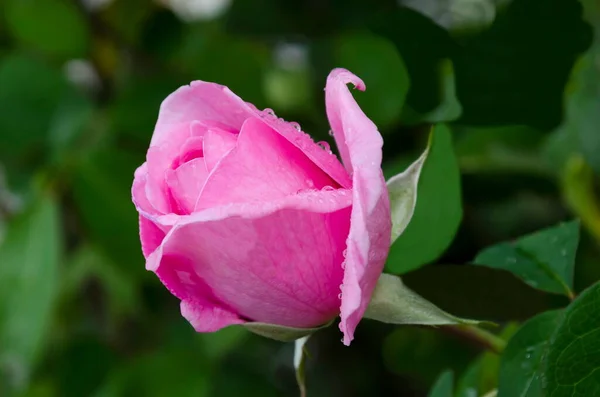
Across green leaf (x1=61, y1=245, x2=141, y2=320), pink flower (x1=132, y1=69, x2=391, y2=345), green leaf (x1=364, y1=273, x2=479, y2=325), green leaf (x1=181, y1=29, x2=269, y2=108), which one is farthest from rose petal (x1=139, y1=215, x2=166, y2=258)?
green leaf (x1=61, y1=245, x2=141, y2=320)

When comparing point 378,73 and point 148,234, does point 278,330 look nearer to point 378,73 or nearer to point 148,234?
point 148,234

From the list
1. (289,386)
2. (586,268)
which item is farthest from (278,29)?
(586,268)

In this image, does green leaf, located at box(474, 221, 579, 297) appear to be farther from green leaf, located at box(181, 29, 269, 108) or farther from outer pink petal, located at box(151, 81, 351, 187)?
green leaf, located at box(181, 29, 269, 108)

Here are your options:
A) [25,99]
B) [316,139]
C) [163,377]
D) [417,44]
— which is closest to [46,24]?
[25,99]

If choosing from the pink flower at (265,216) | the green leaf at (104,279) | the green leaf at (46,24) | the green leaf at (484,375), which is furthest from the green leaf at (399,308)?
the green leaf at (46,24)

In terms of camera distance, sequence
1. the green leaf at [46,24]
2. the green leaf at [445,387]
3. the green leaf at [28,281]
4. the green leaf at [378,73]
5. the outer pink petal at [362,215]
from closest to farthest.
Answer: the outer pink petal at [362,215], the green leaf at [445,387], the green leaf at [378,73], the green leaf at [28,281], the green leaf at [46,24]

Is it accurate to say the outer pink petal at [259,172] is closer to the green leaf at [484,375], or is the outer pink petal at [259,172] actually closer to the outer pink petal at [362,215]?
the outer pink petal at [362,215]
